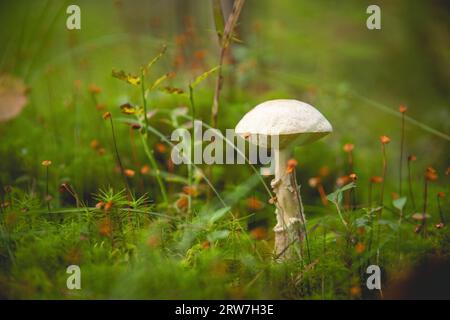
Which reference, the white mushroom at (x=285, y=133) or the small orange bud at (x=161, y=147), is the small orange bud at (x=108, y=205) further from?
the small orange bud at (x=161, y=147)

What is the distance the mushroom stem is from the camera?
1.83 m

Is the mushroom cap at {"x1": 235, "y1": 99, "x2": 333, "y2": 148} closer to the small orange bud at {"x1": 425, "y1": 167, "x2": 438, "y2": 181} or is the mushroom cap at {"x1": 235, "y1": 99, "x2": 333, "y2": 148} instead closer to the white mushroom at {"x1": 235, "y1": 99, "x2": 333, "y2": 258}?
the white mushroom at {"x1": 235, "y1": 99, "x2": 333, "y2": 258}

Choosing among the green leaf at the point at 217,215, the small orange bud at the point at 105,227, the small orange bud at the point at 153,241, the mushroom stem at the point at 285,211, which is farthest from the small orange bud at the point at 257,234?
the small orange bud at the point at 105,227

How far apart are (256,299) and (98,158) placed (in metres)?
1.56

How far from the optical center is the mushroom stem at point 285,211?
6.00 feet

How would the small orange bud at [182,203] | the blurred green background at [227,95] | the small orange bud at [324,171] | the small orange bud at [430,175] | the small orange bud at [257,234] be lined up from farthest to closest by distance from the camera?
the small orange bud at [324,171] < the blurred green background at [227,95] < the small orange bud at [182,203] < the small orange bud at [257,234] < the small orange bud at [430,175]

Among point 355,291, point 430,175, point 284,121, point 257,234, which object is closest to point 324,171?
point 257,234

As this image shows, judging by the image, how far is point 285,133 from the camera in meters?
1.63

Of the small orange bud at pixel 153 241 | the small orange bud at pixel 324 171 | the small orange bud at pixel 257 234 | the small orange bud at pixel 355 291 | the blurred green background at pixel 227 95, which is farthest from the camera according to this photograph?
the small orange bud at pixel 324 171

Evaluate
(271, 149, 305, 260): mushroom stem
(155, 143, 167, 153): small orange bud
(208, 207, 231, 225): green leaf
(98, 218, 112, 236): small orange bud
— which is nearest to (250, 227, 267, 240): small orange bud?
(271, 149, 305, 260): mushroom stem

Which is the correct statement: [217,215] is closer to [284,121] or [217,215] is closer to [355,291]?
[284,121]
